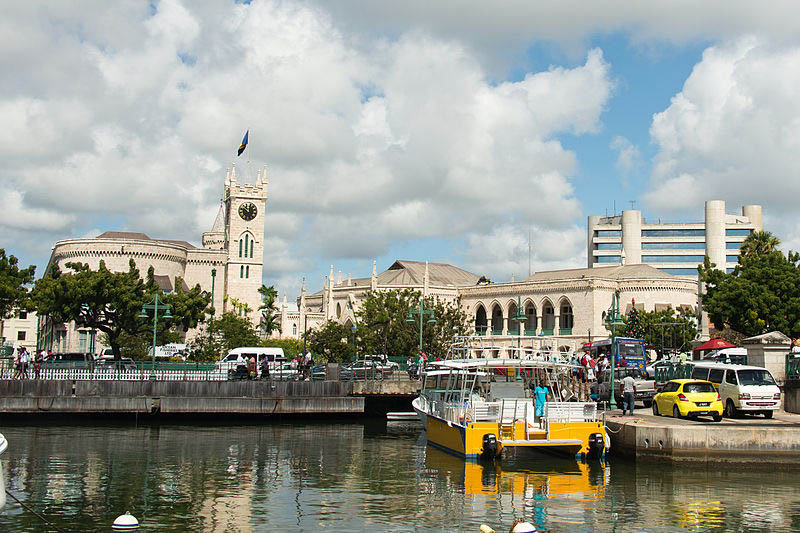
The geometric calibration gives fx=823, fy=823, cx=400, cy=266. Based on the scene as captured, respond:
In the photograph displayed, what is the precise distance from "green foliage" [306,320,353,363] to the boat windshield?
136 ft

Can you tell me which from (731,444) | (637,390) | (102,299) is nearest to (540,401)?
(731,444)

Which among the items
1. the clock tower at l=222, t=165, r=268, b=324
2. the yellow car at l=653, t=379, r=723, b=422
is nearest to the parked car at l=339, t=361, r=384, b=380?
the yellow car at l=653, t=379, r=723, b=422

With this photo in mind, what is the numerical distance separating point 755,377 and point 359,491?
14.4 metres

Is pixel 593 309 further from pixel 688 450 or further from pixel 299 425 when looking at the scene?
pixel 688 450

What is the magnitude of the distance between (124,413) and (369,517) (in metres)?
23.1

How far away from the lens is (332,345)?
2675 inches

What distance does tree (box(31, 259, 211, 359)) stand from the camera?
49812 millimetres

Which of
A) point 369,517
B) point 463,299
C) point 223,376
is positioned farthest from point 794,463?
point 463,299

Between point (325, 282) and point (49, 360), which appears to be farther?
point (325, 282)

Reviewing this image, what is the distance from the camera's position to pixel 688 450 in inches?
894

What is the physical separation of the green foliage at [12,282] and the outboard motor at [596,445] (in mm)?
41160

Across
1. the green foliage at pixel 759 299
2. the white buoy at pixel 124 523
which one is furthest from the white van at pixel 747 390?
the green foliage at pixel 759 299

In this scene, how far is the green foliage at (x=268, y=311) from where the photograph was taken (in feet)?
330

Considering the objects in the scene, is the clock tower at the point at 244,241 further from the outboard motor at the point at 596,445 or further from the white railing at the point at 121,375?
the outboard motor at the point at 596,445
